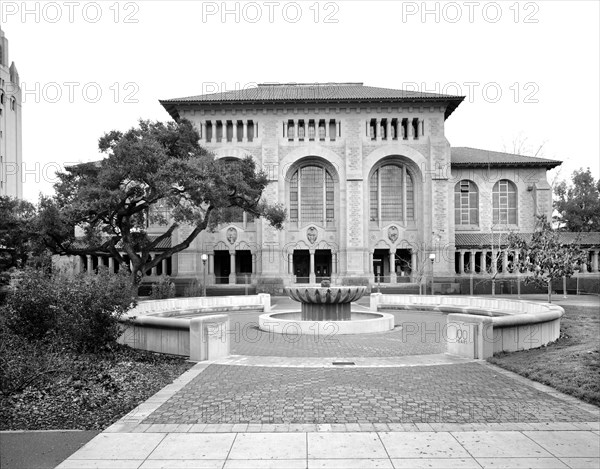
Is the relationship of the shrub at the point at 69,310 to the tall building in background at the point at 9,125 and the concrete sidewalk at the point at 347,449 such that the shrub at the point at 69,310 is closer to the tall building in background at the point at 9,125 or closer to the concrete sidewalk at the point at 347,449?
the concrete sidewalk at the point at 347,449

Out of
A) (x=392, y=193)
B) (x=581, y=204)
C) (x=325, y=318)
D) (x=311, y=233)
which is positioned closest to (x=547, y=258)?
(x=392, y=193)

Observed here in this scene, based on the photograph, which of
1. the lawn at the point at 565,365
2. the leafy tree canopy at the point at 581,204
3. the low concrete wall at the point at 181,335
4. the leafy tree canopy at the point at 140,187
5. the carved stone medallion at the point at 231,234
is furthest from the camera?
the leafy tree canopy at the point at 581,204

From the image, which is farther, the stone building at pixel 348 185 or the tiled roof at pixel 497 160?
the tiled roof at pixel 497 160

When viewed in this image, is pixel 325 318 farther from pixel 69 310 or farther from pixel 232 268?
pixel 232 268

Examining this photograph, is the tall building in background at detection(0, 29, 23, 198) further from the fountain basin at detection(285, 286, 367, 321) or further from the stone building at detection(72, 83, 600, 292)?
the fountain basin at detection(285, 286, 367, 321)

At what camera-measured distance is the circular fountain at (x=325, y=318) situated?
17.7m

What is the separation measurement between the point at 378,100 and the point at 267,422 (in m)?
45.9

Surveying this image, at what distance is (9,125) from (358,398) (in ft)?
255

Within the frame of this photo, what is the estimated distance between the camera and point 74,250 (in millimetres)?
33375

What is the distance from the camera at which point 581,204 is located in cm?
6519

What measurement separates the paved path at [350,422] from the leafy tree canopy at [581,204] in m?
62.3

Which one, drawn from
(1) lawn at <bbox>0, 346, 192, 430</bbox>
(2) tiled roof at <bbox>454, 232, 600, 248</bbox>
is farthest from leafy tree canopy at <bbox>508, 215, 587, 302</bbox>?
(1) lawn at <bbox>0, 346, 192, 430</bbox>

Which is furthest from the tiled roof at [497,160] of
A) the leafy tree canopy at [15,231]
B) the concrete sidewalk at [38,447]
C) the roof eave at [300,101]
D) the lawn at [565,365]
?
the concrete sidewalk at [38,447]

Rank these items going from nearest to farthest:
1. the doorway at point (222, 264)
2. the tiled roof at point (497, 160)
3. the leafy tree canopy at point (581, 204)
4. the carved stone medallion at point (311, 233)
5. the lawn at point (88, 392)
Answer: the lawn at point (88, 392) < the carved stone medallion at point (311, 233) < the tiled roof at point (497, 160) < the doorway at point (222, 264) < the leafy tree canopy at point (581, 204)
